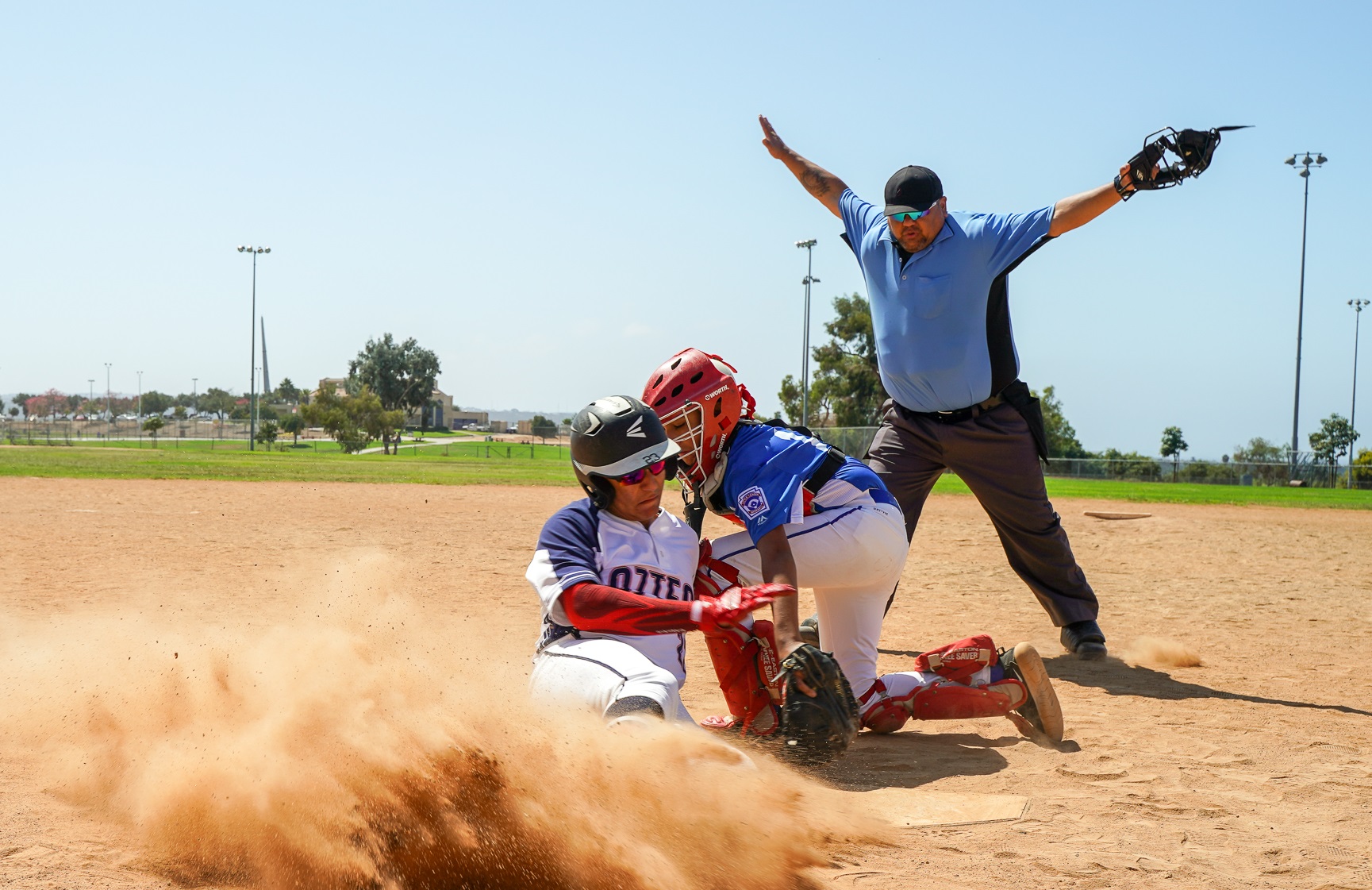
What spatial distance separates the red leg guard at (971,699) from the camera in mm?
3938

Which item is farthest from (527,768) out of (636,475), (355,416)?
(355,416)

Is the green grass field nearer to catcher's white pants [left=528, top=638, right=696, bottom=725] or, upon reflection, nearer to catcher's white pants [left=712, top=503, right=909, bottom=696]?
catcher's white pants [left=712, top=503, right=909, bottom=696]

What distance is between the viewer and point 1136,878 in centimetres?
263

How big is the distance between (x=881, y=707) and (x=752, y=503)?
107 centimetres

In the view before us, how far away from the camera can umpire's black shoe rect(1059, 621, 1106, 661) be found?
18.5 ft

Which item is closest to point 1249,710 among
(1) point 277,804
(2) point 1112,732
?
(2) point 1112,732

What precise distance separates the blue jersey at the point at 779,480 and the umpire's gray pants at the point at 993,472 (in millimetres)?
1163

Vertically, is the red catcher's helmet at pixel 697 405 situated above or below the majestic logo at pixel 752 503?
above

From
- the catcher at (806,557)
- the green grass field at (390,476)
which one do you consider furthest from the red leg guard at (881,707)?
the green grass field at (390,476)

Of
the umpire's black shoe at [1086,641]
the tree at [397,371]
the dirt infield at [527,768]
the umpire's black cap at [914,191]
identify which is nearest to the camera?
the dirt infield at [527,768]

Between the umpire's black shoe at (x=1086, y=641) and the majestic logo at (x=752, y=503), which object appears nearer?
the majestic logo at (x=752, y=503)

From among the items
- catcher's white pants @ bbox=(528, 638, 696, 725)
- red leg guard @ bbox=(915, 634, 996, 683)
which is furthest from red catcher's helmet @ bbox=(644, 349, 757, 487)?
red leg guard @ bbox=(915, 634, 996, 683)

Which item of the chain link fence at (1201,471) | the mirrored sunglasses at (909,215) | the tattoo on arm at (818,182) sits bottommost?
the chain link fence at (1201,471)

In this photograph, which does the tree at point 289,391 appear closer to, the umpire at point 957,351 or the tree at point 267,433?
the tree at point 267,433
